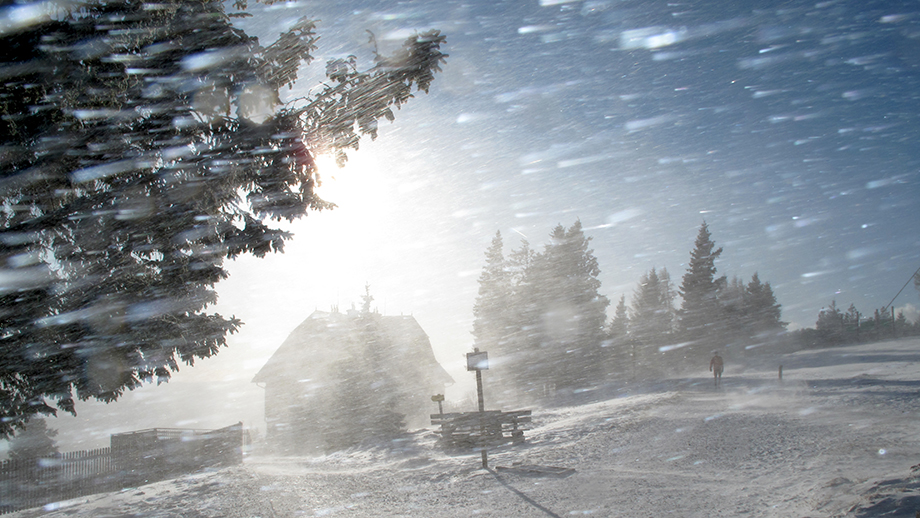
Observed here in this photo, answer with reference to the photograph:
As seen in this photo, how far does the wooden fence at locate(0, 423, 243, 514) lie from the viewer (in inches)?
571

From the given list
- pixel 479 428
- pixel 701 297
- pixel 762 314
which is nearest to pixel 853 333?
pixel 762 314

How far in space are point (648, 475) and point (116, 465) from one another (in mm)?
18639

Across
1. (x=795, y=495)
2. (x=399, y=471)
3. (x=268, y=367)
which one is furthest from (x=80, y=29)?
(x=268, y=367)

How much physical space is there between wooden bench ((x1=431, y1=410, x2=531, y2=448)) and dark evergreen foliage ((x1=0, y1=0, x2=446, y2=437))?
11.2m

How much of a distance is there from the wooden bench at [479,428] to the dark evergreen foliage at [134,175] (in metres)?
11.2

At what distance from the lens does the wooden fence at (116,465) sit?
14.5 metres

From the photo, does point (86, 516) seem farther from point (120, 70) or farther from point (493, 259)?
point (493, 259)

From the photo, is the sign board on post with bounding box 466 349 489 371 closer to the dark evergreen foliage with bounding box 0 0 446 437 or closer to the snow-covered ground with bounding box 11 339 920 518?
the snow-covered ground with bounding box 11 339 920 518

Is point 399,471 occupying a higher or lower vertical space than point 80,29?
lower

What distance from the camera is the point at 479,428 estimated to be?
660 inches

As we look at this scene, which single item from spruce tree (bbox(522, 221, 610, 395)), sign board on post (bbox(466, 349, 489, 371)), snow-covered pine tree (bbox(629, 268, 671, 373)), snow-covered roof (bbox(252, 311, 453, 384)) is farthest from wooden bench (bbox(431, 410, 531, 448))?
snow-covered pine tree (bbox(629, 268, 671, 373))

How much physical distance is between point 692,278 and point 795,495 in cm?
3894

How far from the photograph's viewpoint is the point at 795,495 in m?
7.29

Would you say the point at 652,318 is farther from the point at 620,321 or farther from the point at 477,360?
the point at 477,360
